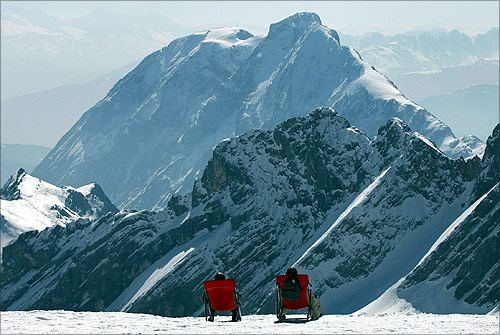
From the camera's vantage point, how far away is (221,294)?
49656mm

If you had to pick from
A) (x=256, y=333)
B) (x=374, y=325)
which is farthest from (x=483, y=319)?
(x=256, y=333)

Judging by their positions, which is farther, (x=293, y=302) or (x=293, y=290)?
(x=293, y=302)

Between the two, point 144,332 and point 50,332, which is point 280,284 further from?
point 50,332

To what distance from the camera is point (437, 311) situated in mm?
194875

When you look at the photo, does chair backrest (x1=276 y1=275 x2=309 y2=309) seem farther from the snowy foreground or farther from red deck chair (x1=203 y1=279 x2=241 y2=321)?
red deck chair (x1=203 y1=279 x2=241 y2=321)

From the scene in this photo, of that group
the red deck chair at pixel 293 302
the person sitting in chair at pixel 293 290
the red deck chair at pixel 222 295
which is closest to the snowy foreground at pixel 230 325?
the person sitting in chair at pixel 293 290

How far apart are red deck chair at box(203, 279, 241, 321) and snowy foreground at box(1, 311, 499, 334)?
166cm

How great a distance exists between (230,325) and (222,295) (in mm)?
4308

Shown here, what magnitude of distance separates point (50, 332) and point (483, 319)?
21917mm

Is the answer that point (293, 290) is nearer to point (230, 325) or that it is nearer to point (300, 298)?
point (300, 298)

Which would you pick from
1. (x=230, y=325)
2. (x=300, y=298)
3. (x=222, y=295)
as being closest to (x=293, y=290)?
(x=300, y=298)

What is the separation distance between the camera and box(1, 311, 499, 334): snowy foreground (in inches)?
1658

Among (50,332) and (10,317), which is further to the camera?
(10,317)

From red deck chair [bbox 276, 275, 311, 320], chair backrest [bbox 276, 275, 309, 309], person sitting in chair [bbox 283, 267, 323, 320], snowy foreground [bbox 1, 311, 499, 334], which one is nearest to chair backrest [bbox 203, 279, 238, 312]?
snowy foreground [bbox 1, 311, 499, 334]
